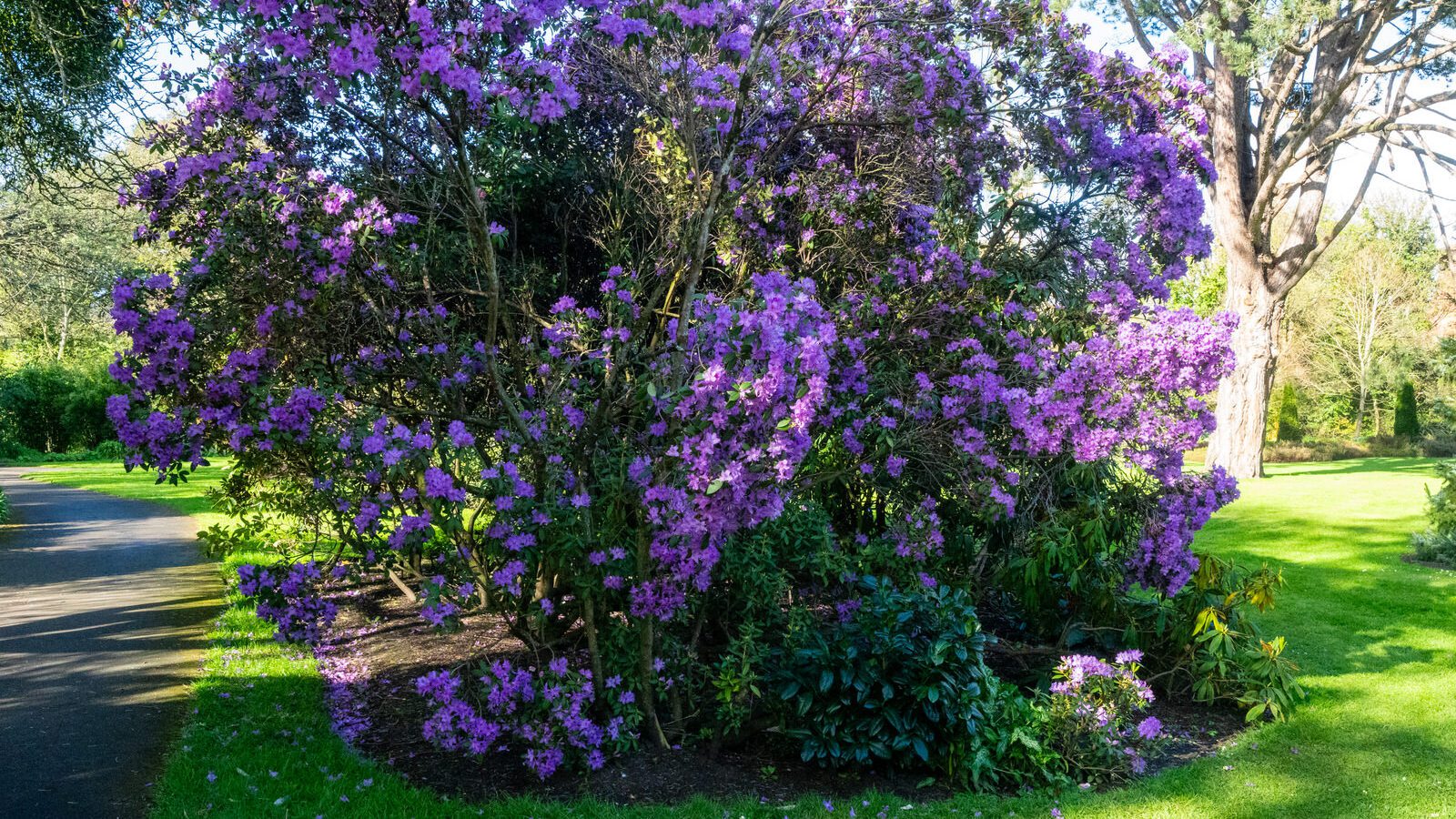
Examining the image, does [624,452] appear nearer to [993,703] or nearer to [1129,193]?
[993,703]

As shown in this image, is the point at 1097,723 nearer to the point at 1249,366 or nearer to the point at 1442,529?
the point at 1442,529

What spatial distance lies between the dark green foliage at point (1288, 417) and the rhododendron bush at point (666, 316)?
2244 centimetres

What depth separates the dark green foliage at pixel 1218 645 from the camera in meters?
5.10

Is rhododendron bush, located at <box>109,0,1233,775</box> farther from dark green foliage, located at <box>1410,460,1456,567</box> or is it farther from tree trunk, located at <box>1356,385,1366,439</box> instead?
tree trunk, located at <box>1356,385,1366,439</box>

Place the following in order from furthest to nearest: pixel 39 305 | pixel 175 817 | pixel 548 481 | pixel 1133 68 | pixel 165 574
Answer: pixel 39 305
pixel 165 574
pixel 1133 68
pixel 548 481
pixel 175 817

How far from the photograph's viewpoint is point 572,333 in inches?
180

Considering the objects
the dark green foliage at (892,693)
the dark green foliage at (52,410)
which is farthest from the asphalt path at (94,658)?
the dark green foliage at (52,410)

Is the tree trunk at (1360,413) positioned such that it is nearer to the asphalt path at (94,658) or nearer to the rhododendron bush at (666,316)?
the rhododendron bush at (666,316)

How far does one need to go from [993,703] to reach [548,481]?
2336 mm

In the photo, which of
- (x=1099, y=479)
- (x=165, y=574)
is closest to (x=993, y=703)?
(x=1099, y=479)

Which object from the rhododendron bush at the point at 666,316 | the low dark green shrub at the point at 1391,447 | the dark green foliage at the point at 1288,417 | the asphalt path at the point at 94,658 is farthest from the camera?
the dark green foliage at the point at 1288,417

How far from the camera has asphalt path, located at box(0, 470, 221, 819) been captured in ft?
13.6

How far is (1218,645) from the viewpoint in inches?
202

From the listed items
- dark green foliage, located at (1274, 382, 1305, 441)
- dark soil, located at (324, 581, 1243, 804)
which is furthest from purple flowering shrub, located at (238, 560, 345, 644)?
dark green foliage, located at (1274, 382, 1305, 441)
